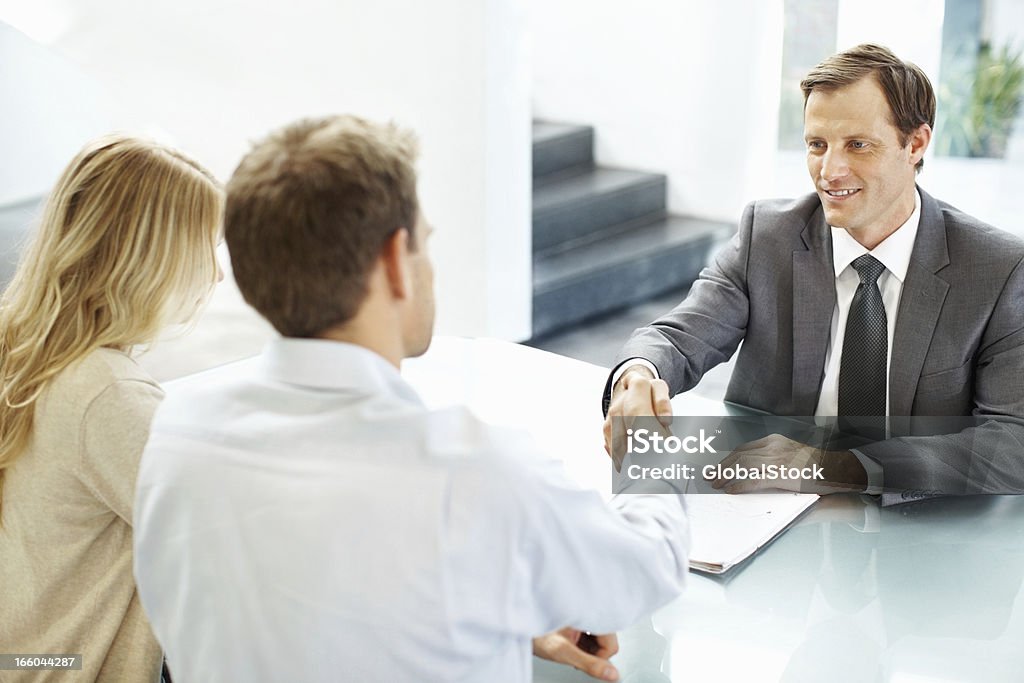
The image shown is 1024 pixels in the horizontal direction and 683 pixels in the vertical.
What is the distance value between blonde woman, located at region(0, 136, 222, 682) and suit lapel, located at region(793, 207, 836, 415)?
1140mm

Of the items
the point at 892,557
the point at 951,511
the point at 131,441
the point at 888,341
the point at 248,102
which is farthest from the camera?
the point at 248,102

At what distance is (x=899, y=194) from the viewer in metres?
2.00

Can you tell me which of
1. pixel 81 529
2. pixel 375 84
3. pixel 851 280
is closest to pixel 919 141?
pixel 851 280

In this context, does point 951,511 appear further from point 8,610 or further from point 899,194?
point 8,610

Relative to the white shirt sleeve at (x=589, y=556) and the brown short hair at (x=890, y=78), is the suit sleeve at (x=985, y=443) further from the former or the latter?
the white shirt sleeve at (x=589, y=556)

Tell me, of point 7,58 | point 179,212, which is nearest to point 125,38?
point 7,58

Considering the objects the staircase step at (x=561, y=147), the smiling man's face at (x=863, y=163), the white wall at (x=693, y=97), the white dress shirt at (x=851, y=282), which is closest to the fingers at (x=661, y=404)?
the white dress shirt at (x=851, y=282)

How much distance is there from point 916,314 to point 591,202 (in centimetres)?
353

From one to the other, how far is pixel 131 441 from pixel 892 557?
1.05 meters

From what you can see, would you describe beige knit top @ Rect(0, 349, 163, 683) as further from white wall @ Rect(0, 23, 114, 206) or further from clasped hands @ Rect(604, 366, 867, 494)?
white wall @ Rect(0, 23, 114, 206)

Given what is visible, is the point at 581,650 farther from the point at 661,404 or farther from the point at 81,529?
the point at 81,529

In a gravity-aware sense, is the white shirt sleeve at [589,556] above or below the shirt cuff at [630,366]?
above

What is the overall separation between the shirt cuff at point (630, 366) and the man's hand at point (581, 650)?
0.69m

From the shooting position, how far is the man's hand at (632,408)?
177 cm
